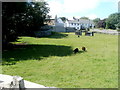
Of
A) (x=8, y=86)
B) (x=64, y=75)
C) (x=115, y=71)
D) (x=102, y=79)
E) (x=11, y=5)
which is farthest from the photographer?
(x=11, y=5)

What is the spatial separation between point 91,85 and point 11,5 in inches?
429

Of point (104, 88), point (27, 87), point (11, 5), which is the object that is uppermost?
point (11, 5)

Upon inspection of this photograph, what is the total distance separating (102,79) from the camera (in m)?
6.42

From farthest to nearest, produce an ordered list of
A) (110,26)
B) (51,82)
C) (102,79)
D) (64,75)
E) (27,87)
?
(110,26) → (64,75) → (102,79) → (51,82) → (27,87)

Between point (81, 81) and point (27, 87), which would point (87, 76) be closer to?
point (81, 81)

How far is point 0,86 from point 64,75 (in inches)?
146

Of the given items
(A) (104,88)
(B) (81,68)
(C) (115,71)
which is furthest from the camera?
(B) (81,68)

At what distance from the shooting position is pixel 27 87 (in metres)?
3.90

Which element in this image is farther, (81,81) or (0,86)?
(81,81)

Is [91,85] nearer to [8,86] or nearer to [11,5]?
[8,86]

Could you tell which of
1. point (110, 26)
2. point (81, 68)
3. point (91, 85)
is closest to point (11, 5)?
point (81, 68)

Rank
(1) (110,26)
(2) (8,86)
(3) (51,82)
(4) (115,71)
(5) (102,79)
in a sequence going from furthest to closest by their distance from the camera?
1. (1) (110,26)
2. (4) (115,71)
3. (5) (102,79)
4. (3) (51,82)
5. (2) (8,86)

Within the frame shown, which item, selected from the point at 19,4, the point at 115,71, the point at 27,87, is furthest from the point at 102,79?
the point at 19,4

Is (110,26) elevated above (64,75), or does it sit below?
above
